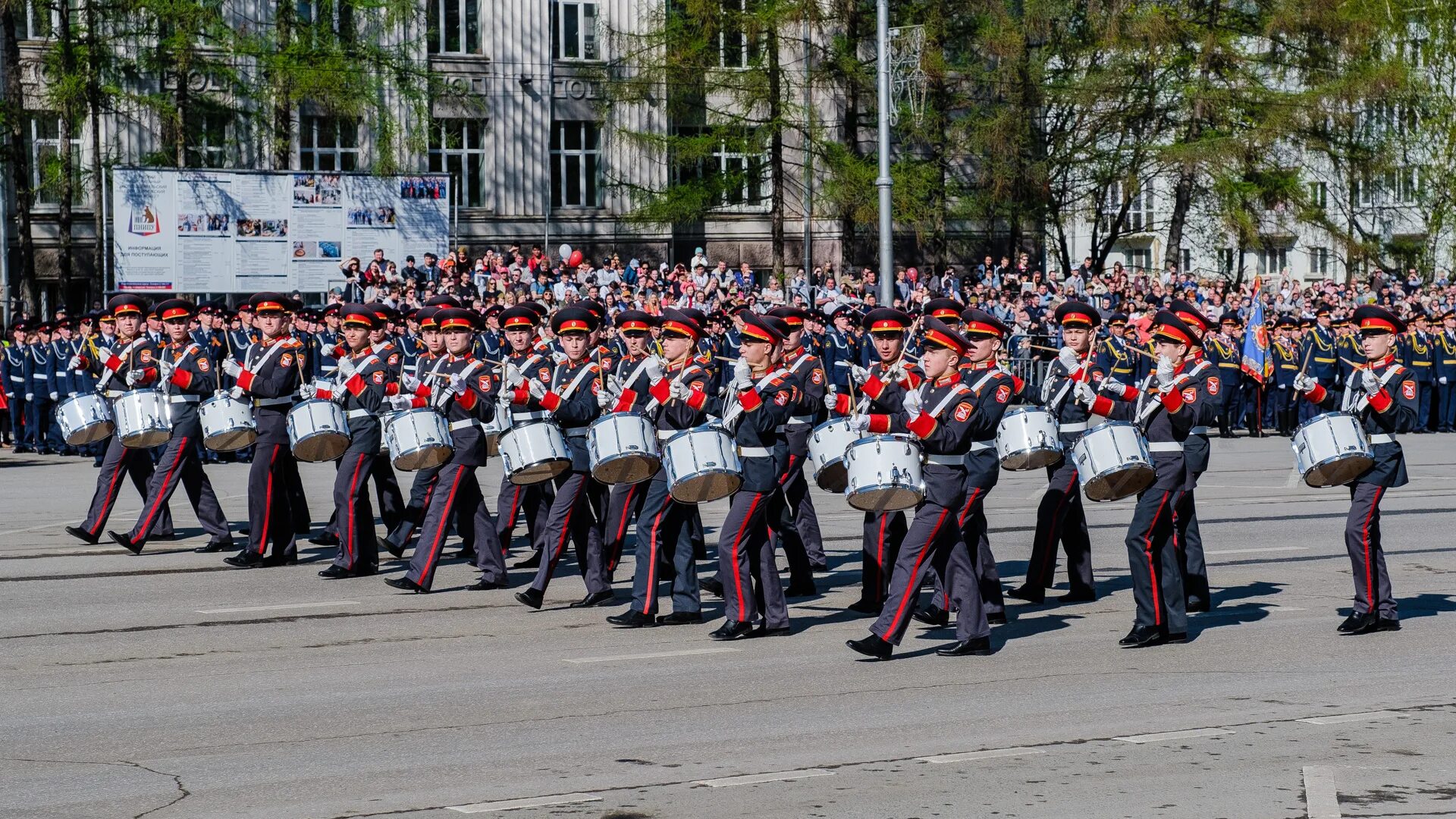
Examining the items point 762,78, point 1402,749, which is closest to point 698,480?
point 1402,749

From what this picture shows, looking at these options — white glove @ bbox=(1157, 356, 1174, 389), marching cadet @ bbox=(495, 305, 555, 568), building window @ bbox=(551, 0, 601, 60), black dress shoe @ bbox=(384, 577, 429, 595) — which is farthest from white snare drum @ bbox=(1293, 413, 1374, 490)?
building window @ bbox=(551, 0, 601, 60)

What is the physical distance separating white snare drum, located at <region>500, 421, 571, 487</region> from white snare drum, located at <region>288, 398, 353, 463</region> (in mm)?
1959

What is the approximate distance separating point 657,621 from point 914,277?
83.4 ft

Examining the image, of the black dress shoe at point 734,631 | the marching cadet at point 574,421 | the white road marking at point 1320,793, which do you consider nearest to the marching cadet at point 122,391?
the marching cadet at point 574,421

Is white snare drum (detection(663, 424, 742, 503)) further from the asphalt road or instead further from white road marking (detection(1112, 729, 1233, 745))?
white road marking (detection(1112, 729, 1233, 745))

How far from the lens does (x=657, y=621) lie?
11.4 metres

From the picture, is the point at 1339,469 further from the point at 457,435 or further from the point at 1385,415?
the point at 457,435

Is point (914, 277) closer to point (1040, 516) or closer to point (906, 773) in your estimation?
point (1040, 516)

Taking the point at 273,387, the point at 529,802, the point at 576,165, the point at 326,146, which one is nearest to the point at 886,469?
the point at 529,802

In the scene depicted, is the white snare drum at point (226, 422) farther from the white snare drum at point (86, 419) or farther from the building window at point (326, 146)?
the building window at point (326, 146)

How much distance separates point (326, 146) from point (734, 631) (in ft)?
112

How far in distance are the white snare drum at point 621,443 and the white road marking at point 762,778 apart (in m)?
3.86

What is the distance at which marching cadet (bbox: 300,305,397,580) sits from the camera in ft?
44.2

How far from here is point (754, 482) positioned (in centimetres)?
1078
